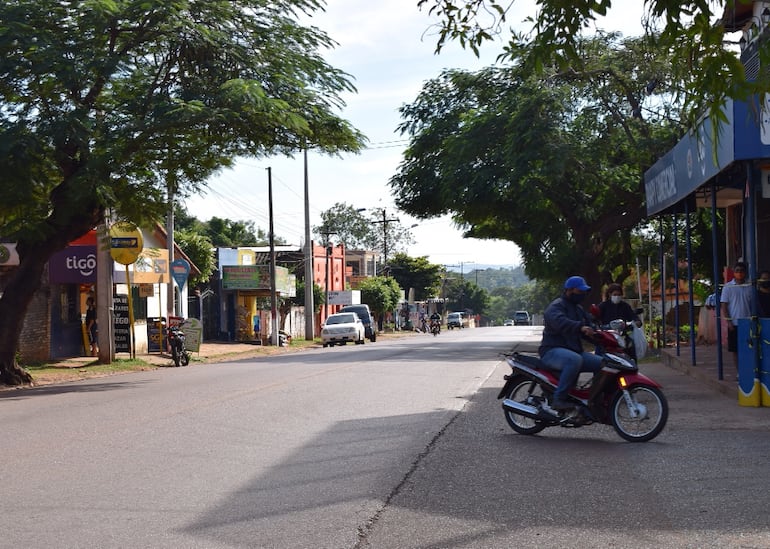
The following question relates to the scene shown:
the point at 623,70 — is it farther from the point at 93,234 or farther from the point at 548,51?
the point at 548,51

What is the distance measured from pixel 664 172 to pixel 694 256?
1740 centimetres

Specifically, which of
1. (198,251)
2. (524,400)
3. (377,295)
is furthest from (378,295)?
(524,400)

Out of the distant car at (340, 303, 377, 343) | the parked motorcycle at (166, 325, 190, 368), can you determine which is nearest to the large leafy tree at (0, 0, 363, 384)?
the parked motorcycle at (166, 325, 190, 368)

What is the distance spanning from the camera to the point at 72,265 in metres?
31.9

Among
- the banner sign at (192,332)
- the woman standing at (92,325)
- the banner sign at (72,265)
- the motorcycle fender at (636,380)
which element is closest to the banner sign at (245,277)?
the woman standing at (92,325)

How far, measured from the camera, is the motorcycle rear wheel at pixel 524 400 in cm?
1163

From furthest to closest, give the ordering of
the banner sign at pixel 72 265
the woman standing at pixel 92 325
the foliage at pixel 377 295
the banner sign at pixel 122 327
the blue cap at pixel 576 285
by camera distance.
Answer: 1. the foliage at pixel 377 295
2. the woman standing at pixel 92 325
3. the banner sign at pixel 122 327
4. the banner sign at pixel 72 265
5. the blue cap at pixel 576 285

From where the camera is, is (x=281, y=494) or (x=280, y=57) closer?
(x=281, y=494)

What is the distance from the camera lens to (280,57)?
68.8 feet

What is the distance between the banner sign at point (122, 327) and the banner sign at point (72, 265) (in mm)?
1494

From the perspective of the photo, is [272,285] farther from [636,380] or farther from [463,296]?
[463,296]

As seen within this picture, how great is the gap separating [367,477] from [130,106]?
12.8 meters

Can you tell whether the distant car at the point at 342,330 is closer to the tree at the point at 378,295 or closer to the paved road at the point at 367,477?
the paved road at the point at 367,477

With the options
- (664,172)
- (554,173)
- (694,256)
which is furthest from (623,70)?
(664,172)
